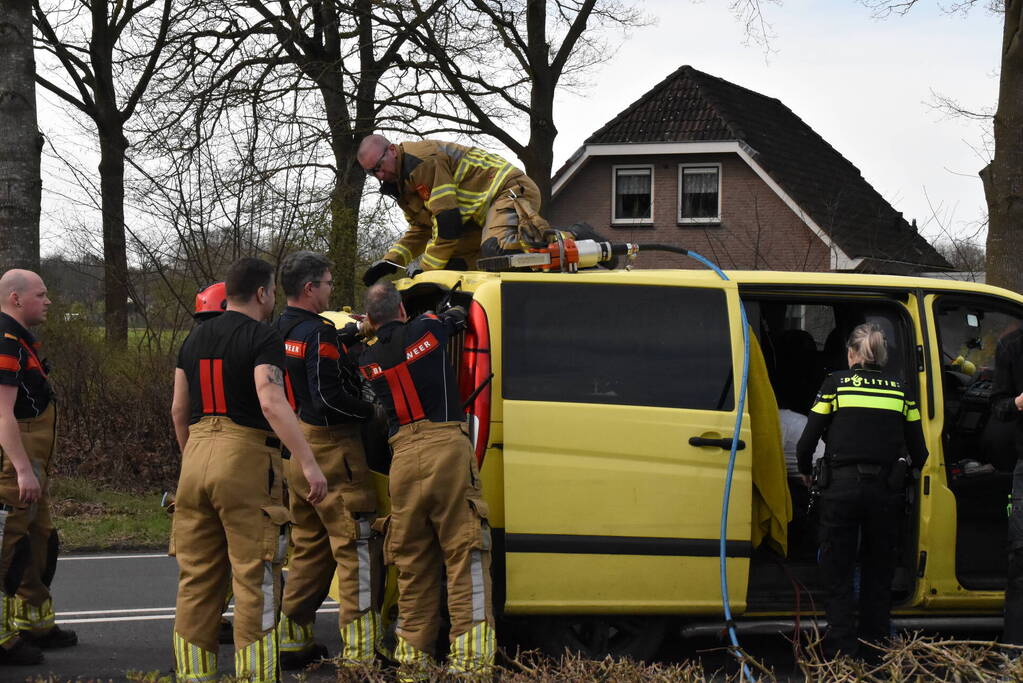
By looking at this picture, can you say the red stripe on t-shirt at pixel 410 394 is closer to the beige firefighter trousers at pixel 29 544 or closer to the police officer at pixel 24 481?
the police officer at pixel 24 481

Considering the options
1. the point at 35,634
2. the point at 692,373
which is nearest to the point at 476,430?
the point at 692,373

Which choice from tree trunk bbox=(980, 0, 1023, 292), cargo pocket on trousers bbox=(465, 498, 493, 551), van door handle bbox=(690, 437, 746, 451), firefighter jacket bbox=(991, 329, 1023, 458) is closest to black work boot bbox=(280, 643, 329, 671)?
cargo pocket on trousers bbox=(465, 498, 493, 551)

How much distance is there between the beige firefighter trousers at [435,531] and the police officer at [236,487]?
392mm

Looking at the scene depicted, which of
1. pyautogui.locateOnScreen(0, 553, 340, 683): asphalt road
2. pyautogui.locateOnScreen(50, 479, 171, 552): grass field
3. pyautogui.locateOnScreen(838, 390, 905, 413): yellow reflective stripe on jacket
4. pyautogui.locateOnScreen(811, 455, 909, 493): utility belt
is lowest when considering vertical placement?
pyautogui.locateOnScreen(0, 553, 340, 683): asphalt road

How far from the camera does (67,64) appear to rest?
20.1 m

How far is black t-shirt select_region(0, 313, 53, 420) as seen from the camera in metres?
5.73

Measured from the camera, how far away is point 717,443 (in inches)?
203

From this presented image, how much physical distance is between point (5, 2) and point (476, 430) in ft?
24.3

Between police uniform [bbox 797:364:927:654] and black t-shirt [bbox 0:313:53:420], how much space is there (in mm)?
3796

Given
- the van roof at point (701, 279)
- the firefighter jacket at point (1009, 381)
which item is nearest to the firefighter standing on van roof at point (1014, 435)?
the firefighter jacket at point (1009, 381)

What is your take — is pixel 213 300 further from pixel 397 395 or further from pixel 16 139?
pixel 16 139

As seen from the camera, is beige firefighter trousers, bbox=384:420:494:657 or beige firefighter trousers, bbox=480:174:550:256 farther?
beige firefighter trousers, bbox=480:174:550:256

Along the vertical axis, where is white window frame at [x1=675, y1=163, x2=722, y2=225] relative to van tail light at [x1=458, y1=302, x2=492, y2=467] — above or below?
above

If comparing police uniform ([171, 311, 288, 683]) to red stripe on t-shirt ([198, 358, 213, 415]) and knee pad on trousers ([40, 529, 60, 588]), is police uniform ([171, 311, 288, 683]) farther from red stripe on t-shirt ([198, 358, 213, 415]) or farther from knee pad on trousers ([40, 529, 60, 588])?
knee pad on trousers ([40, 529, 60, 588])
